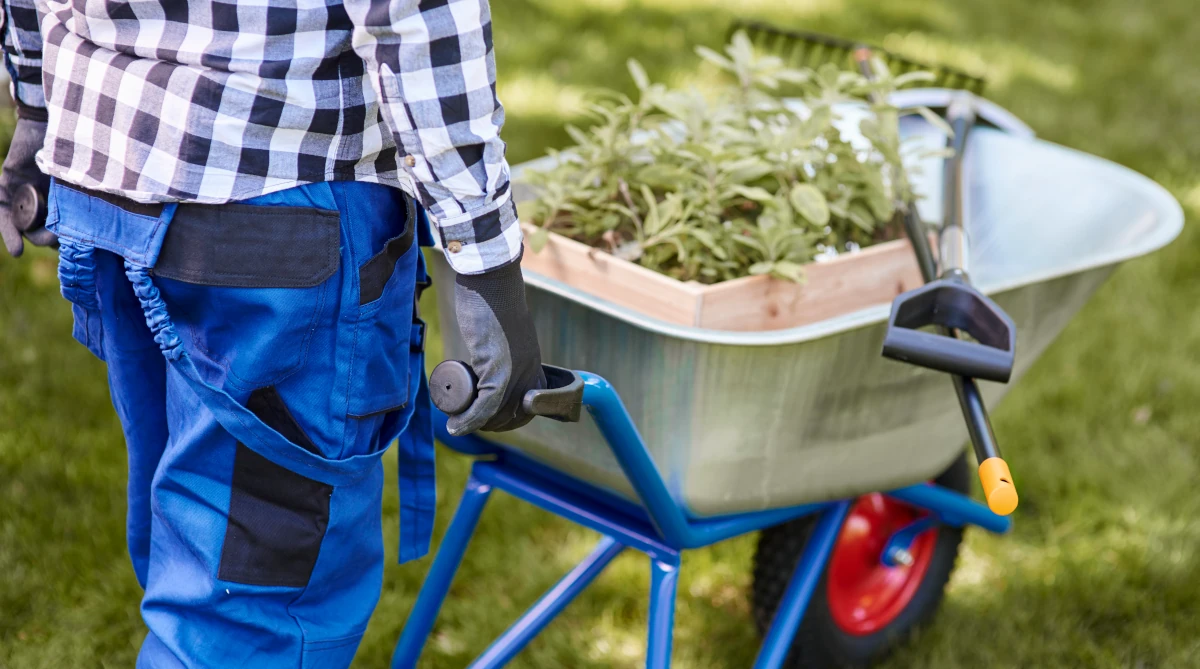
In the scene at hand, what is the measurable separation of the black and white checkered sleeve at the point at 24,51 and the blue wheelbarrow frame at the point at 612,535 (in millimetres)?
623

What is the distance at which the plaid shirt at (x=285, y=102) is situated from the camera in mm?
1016

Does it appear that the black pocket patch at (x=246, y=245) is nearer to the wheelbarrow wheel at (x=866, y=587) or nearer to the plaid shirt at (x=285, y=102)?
the plaid shirt at (x=285, y=102)

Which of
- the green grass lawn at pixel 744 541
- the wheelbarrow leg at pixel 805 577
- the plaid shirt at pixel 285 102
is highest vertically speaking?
the plaid shirt at pixel 285 102

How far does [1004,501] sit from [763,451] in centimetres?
36

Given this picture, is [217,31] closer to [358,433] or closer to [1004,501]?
[358,433]

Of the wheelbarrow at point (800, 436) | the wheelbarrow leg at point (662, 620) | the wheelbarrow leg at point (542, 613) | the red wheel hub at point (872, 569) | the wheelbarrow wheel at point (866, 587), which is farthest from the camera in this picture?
the red wheel hub at point (872, 569)

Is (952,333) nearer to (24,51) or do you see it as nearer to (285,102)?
(285,102)

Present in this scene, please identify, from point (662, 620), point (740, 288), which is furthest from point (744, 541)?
point (740, 288)

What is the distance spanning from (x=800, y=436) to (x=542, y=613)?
0.48 metres

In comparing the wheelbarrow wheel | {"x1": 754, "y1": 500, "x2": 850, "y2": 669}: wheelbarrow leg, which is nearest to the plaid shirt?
{"x1": 754, "y1": 500, "x2": 850, "y2": 669}: wheelbarrow leg

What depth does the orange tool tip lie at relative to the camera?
1138 millimetres

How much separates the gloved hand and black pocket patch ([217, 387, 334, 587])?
0.60 ft

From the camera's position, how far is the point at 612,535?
1542mm

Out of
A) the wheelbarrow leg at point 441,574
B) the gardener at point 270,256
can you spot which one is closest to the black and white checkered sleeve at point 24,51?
the gardener at point 270,256
